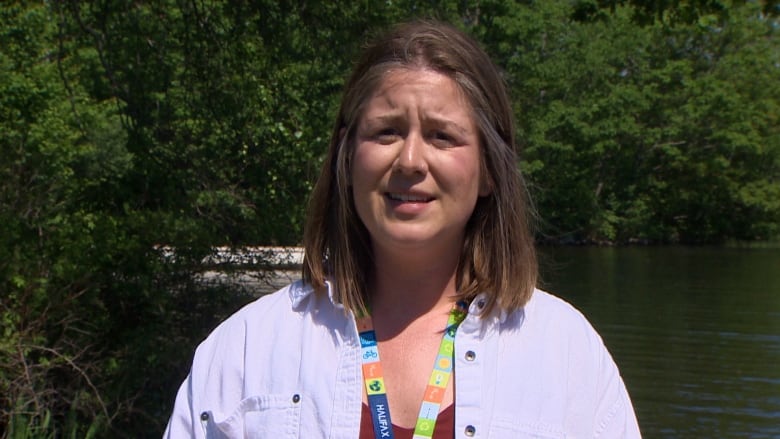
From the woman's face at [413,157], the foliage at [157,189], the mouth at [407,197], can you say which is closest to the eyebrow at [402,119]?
the woman's face at [413,157]

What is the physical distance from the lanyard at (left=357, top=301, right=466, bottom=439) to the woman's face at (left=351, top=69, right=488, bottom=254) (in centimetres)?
15

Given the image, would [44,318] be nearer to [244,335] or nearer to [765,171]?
[244,335]

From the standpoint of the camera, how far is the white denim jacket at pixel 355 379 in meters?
1.57

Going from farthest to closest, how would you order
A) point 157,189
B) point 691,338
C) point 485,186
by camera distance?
1. point 691,338
2. point 157,189
3. point 485,186

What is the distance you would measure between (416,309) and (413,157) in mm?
284

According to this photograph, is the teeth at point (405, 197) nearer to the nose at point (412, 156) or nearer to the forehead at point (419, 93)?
the nose at point (412, 156)

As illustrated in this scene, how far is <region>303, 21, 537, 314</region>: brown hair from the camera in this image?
5.61 feet

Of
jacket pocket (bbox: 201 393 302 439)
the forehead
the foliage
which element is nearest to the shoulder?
jacket pocket (bbox: 201 393 302 439)

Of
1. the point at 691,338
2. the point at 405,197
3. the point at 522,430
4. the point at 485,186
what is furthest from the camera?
the point at 691,338

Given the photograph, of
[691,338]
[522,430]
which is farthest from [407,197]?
[691,338]

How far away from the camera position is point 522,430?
5.10 feet

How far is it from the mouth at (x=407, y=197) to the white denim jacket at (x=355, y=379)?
0.20m

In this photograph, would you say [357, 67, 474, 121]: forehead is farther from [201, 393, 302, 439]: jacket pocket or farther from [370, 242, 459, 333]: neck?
[201, 393, 302, 439]: jacket pocket

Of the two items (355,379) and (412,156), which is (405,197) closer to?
(412,156)
